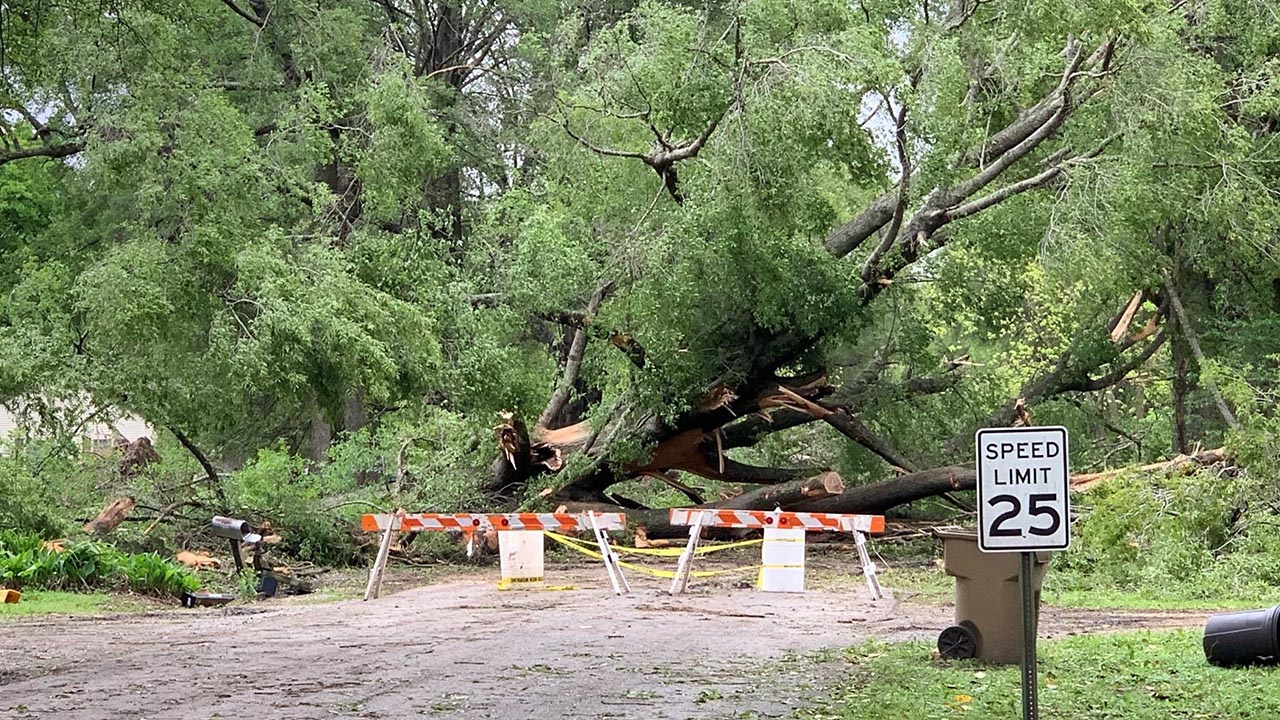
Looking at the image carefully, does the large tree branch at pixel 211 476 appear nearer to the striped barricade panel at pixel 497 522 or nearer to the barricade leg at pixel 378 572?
the striped barricade panel at pixel 497 522

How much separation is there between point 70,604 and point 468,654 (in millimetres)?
6450

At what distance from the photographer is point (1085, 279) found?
A: 20.1 m

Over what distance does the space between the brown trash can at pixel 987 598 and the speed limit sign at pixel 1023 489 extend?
3.65 m

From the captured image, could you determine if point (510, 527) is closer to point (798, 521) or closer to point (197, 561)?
point (798, 521)

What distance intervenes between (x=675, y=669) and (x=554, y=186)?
47.4ft

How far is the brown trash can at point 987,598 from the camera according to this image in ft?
33.2

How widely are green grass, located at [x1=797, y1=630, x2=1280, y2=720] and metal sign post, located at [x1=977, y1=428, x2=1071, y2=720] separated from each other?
1935mm

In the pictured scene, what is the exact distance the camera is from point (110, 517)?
1938 centimetres

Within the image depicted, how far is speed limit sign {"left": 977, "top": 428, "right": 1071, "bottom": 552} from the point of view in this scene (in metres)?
6.46

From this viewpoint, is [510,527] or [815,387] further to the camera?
[815,387]

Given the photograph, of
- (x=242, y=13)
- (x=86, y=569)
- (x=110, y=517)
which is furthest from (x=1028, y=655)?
(x=242, y=13)

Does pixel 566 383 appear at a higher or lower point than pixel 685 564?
higher

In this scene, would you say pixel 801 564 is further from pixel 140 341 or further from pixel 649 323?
pixel 140 341

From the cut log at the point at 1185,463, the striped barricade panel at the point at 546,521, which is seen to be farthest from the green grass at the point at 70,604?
the cut log at the point at 1185,463
